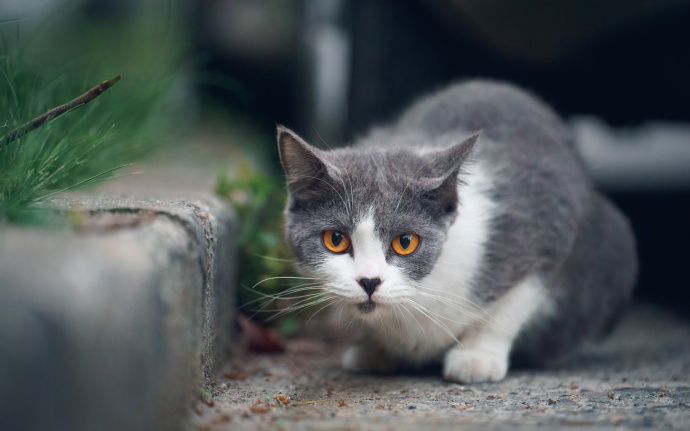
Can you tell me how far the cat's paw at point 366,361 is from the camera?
201 centimetres

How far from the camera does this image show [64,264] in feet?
3.23

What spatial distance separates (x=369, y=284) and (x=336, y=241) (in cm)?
20

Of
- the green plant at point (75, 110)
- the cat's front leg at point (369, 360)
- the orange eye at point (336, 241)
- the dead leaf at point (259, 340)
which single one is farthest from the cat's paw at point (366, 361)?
the green plant at point (75, 110)

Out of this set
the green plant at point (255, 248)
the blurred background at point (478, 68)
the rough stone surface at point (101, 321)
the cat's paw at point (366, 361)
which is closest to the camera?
the rough stone surface at point (101, 321)

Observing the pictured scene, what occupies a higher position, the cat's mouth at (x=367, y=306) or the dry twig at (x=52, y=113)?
the dry twig at (x=52, y=113)

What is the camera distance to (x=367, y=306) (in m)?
1.64

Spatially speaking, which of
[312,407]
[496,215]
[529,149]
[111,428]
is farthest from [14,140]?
[529,149]

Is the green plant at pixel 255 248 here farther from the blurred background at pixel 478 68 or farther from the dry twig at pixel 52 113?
the dry twig at pixel 52 113

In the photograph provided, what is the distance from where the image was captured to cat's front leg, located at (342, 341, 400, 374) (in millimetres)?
2014

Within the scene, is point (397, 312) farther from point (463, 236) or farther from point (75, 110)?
point (75, 110)

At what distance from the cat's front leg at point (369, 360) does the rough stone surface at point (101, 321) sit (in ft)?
2.43

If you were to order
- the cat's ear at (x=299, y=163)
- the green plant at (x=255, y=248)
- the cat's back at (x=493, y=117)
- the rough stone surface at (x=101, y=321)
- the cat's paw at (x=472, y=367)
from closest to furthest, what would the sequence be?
the rough stone surface at (x=101, y=321) < the cat's ear at (x=299, y=163) < the cat's paw at (x=472, y=367) < the cat's back at (x=493, y=117) < the green plant at (x=255, y=248)

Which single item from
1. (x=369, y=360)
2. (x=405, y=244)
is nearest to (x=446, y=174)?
(x=405, y=244)

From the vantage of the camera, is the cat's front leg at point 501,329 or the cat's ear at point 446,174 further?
the cat's front leg at point 501,329
